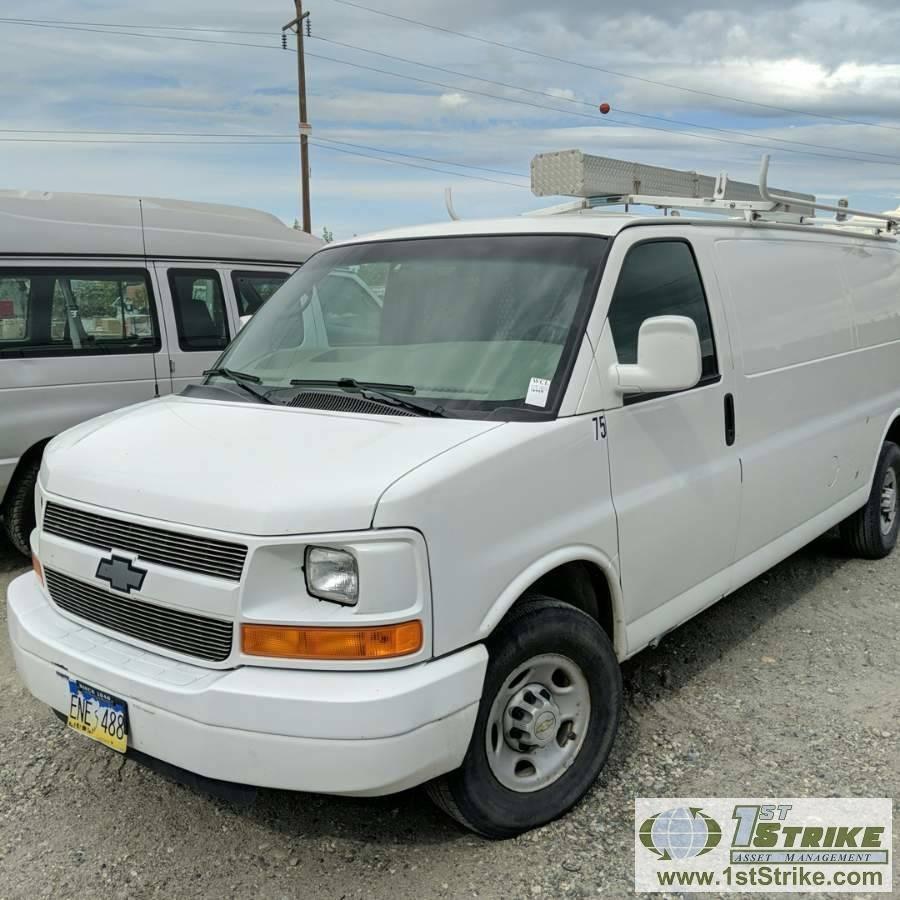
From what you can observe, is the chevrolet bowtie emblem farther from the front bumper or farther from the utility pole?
the utility pole

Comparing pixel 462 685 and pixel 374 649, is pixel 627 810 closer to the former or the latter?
pixel 462 685

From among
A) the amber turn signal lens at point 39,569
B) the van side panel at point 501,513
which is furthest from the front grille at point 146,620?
the van side panel at point 501,513

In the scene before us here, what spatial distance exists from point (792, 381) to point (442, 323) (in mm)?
1982

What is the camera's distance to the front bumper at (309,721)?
2.50 meters

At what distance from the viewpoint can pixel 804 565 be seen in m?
5.98

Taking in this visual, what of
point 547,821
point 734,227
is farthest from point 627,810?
point 734,227

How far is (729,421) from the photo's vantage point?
3947mm

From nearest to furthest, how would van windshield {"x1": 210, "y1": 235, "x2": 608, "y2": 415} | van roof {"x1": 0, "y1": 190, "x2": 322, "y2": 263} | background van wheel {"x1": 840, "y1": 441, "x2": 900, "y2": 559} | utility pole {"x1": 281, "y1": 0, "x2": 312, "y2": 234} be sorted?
1. van windshield {"x1": 210, "y1": 235, "x2": 608, "y2": 415}
2. background van wheel {"x1": 840, "y1": 441, "x2": 900, "y2": 559}
3. van roof {"x1": 0, "y1": 190, "x2": 322, "y2": 263}
4. utility pole {"x1": 281, "y1": 0, "x2": 312, "y2": 234}

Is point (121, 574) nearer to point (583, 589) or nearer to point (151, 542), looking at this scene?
point (151, 542)

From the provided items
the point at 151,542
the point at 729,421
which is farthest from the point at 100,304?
the point at 729,421

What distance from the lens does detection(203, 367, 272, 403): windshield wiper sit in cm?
355

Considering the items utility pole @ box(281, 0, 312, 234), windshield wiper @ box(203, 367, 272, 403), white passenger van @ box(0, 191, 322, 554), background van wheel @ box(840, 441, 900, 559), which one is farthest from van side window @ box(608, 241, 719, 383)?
utility pole @ box(281, 0, 312, 234)

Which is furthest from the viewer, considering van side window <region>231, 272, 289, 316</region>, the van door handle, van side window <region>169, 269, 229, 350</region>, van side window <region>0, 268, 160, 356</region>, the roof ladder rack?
van side window <region>231, 272, 289, 316</region>

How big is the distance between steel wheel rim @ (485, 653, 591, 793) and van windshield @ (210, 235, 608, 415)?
0.91m
